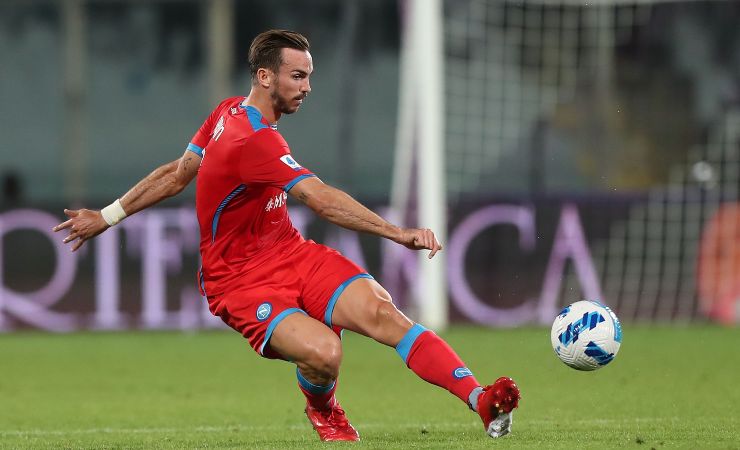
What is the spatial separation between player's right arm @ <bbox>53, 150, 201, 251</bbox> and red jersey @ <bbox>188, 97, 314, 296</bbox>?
11cm

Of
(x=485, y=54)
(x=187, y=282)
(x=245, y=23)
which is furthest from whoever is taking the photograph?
(x=245, y=23)

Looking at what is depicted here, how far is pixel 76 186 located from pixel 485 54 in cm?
695

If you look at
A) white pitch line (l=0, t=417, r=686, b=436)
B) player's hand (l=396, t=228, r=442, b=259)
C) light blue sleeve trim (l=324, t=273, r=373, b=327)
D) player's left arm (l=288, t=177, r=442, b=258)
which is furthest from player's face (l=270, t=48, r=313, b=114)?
white pitch line (l=0, t=417, r=686, b=436)

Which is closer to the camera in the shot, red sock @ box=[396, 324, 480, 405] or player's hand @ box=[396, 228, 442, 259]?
player's hand @ box=[396, 228, 442, 259]

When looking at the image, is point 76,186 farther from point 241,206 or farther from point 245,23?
point 241,206

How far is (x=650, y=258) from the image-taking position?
15570 millimetres

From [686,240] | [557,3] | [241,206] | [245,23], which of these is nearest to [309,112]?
[245,23]

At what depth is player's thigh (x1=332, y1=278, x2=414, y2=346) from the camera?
6609 mm

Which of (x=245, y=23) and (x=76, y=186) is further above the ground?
(x=245, y=23)

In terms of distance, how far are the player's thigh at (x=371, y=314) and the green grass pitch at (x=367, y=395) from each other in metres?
0.50

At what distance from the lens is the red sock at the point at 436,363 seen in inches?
254

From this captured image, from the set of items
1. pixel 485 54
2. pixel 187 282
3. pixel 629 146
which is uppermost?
pixel 485 54

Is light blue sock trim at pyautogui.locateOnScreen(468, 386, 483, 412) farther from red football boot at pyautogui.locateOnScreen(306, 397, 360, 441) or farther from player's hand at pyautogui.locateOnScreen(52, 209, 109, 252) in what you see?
player's hand at pyautogui.locateOnScreen(52, 209, 109, 252)

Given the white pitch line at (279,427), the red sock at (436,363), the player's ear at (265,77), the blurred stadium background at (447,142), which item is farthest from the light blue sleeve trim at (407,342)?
the blurred stadium background at (447,142)
